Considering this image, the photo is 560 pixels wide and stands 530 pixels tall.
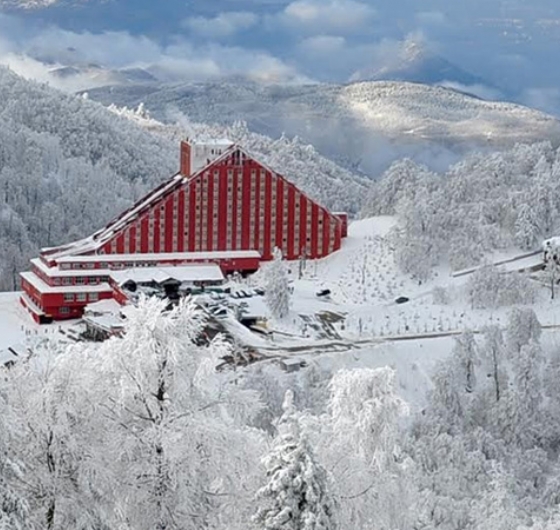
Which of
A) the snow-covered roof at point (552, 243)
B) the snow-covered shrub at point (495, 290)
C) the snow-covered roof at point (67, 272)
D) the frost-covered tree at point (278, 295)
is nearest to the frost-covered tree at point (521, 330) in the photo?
the snow-covered shrub at point (495, 290)

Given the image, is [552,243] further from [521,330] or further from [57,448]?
[57,448]

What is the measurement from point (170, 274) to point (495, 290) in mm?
13694

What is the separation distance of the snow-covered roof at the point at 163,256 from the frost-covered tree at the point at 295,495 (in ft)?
126

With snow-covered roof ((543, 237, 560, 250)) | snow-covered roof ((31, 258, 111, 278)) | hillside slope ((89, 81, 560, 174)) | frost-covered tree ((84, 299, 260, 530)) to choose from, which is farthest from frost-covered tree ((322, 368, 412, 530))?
hillside slope ((89, 81, 560, 174))

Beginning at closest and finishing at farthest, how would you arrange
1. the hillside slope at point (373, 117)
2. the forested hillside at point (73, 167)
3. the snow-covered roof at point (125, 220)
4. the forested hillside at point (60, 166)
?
1. the snow-covered roof at point (125, 220)
2. the forested hillside at point (60, 166)
3. the forested hillside at point (73, 167)
4. the hillside slope at point (373, 117)

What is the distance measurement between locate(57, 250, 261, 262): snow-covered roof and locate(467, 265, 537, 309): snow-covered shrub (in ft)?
36.1

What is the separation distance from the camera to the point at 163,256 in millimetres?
54062

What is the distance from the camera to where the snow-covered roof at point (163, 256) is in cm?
5167

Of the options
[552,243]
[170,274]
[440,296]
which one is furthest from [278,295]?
[552,243]

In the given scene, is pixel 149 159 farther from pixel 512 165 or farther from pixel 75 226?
pixel 512 165

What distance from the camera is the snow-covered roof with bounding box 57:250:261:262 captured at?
170 ft

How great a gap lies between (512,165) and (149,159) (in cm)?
5185

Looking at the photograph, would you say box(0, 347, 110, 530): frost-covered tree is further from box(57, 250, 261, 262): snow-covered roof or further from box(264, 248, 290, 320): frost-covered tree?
box(57, 250, 261, 262): snow-covered roof

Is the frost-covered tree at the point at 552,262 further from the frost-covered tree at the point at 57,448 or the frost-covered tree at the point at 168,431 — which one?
the frost-covered tree at the point at 57,448
